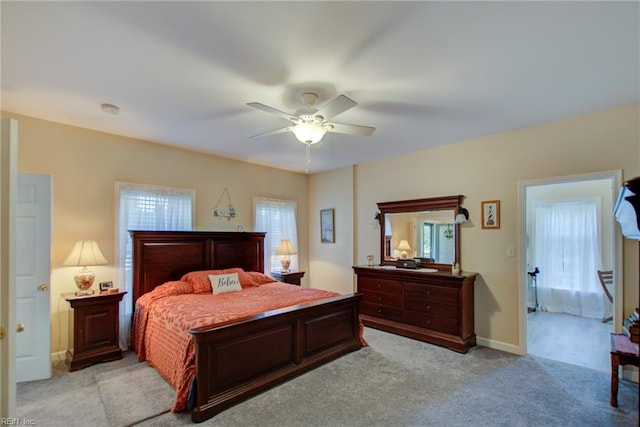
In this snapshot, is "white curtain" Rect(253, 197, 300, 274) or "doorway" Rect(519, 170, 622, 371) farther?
"white curtain" Rect(253, 197, 300, 274)

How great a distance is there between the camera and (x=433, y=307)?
3.96m

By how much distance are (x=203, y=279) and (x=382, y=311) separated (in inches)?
99.1

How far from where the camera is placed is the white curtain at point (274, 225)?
17.8 feet

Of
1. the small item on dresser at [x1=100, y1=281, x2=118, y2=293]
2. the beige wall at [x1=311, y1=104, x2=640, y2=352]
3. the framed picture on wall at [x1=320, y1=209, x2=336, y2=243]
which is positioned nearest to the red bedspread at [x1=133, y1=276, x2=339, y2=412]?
the small item on dresser at [x1=100, y1=281, x2=118, y2=293]

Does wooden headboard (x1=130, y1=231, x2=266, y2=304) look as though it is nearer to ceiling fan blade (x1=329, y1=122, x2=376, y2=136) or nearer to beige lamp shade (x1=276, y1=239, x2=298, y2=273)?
beige lamp shade (x1=276, y1=239, x2=298, y2=273)

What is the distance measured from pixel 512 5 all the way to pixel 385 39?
689 millimetres

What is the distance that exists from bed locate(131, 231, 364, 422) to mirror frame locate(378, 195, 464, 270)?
1.40m

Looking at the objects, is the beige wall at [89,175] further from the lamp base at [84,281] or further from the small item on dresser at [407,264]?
the small item on dresser at [407,264]

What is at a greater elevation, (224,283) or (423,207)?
(423,207)

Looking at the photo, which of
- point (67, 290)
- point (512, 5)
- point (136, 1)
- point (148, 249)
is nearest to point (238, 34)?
point (136, 1)

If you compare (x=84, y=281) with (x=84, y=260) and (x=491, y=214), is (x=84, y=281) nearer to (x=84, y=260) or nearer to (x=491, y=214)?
(x=84, y=260)

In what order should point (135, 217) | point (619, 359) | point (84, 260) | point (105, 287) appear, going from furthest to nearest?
point (135, 217) < point (105, 287) < point (84, 260) < point (619, 359)

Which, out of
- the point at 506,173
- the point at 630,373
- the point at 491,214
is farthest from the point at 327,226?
the point at 630,373

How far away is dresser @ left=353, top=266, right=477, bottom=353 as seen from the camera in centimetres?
375
